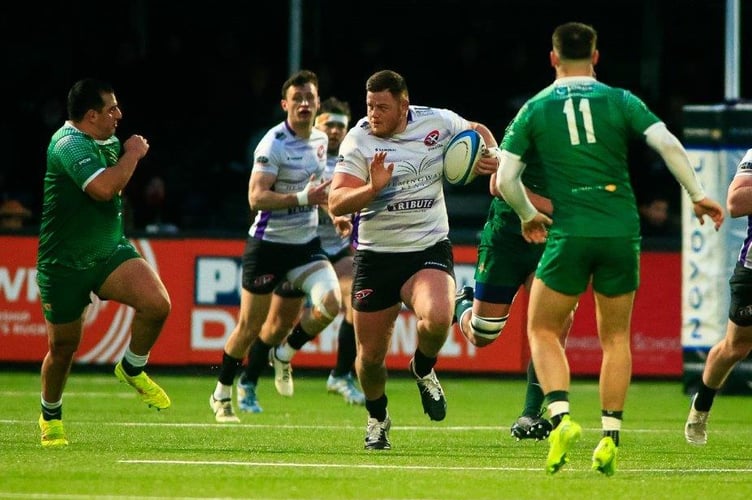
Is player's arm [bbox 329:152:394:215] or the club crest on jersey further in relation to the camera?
the club crest on jersey

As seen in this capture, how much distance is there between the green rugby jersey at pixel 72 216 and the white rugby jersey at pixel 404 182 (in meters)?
1.53

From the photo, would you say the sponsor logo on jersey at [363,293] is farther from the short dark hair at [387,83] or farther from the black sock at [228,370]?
the black sock at [228,370]

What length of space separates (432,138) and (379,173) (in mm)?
751

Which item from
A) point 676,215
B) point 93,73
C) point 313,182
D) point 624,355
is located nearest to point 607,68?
point 676,215

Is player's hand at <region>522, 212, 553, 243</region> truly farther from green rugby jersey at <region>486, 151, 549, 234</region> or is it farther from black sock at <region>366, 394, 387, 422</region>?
green rugby jersey at <region>486, 151, 549, 234</region>

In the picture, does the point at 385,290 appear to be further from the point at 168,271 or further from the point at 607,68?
the point at 607,68

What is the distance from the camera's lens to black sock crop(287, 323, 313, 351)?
45.0 ft

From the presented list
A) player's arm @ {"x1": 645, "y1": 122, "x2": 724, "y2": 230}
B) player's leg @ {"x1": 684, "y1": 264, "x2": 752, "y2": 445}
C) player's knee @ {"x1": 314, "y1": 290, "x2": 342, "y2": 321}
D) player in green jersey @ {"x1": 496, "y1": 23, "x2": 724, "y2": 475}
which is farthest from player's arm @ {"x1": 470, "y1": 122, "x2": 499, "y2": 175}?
player's knee @ {"x1": 314, "y1": 290, "x2": 342, "y2": 321}

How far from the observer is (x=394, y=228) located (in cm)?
1011

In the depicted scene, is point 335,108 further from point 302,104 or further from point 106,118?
point 106,118

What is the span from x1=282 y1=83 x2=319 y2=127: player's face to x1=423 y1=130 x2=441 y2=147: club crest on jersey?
2.73 metres

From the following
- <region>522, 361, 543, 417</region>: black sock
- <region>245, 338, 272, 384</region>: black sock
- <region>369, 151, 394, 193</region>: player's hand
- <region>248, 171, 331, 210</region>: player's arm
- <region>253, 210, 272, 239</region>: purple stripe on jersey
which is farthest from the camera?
<region>245, 338, 272, 384</region>: black sock

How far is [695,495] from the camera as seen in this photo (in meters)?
7.94

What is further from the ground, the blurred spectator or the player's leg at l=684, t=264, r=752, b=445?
the blurred spectator
